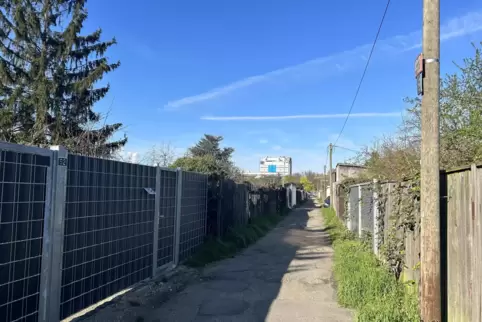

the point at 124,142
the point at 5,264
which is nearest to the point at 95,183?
the point at 5,264

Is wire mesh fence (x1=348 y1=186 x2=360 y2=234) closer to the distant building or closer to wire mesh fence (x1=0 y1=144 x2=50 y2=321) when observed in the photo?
wire mesh fence (x1=0 y1=144 x2=50 y2=321)

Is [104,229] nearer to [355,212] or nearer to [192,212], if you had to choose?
[192,212]

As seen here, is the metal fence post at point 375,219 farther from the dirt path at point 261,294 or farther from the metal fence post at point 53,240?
the metal fence post at point 53,240

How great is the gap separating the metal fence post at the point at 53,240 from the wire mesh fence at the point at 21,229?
6cm

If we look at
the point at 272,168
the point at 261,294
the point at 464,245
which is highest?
the point at 272,168

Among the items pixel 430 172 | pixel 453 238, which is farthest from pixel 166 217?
pixel 453 238

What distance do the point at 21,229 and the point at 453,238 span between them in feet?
14.3

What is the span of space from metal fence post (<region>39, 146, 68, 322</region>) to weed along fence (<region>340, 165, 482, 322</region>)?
417cm

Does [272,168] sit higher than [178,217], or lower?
higher

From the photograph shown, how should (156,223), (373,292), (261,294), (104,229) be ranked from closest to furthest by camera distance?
(104,229) → (373,292) → (261,294) → (156,223)

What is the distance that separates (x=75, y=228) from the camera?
5.07 meters

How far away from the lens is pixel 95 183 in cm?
551

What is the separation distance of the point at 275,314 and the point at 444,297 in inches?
88.8

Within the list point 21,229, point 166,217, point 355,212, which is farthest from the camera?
point 355,212
